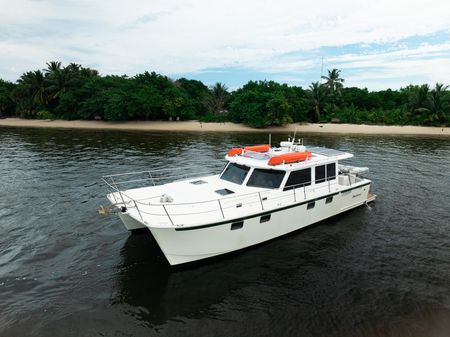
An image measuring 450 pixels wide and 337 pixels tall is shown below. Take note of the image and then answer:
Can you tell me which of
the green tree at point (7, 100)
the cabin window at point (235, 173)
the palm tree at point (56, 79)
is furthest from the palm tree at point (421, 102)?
the green tree at point (7, 100)

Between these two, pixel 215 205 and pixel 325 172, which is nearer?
pixel 215 205

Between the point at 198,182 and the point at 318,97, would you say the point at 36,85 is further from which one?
the point at 198,182

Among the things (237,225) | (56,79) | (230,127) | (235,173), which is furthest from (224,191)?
(56,79)

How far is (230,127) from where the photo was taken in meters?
56.3

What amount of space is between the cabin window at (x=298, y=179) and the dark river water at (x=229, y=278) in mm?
2097

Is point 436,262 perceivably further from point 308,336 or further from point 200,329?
point 200,329

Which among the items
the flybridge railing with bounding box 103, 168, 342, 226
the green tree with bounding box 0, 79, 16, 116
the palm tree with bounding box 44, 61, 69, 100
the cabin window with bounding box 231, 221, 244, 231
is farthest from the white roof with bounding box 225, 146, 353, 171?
the green tree with bounding box 0, 79, 16, 116

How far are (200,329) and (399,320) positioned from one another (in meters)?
5.38

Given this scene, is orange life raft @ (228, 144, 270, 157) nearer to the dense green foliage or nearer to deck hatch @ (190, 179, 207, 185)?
deck hatch @ (190, 179, 207, 185)

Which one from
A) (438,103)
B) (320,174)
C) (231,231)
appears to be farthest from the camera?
(438,103)

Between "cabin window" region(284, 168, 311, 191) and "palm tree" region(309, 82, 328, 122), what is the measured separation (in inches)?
1963

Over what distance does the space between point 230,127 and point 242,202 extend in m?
45.4

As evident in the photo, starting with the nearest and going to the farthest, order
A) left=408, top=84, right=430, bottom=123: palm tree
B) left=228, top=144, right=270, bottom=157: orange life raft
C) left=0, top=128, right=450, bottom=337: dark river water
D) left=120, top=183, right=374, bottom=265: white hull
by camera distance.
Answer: left=0, top=128, right=450, bottom=337: dark river water
left=120, top=183, right=374, bottom=265: white hull
left=228, top=144, right=270, bottom=157: orange life raft
left=408, top=84, right=430, bottom=123: palm tree

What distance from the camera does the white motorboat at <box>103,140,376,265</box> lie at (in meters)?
10.3
